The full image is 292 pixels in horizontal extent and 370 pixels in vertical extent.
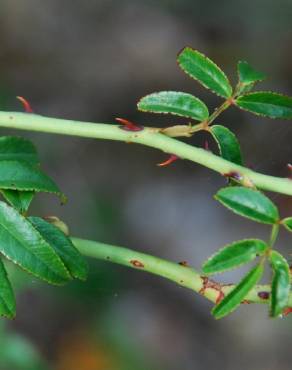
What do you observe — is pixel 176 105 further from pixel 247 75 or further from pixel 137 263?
pixel 137 263

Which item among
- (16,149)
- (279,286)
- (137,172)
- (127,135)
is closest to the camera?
(279,286)

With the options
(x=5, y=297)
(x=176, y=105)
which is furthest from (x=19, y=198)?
(x=176, y=105)

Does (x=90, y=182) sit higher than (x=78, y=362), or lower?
higher

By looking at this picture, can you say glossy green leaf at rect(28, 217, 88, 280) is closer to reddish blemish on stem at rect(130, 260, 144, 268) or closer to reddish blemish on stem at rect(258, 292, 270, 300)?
reddish blemish on stem at rect(130, 260, 144, 268)

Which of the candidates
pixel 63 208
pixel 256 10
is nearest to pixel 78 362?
pixel 63 208

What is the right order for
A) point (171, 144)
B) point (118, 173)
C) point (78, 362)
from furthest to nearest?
point (118, 173) < point (78, 362) < point (171, 144)

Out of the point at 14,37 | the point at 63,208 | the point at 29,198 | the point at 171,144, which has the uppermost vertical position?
the point at 14,37

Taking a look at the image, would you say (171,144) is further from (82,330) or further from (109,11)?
(109,11)
